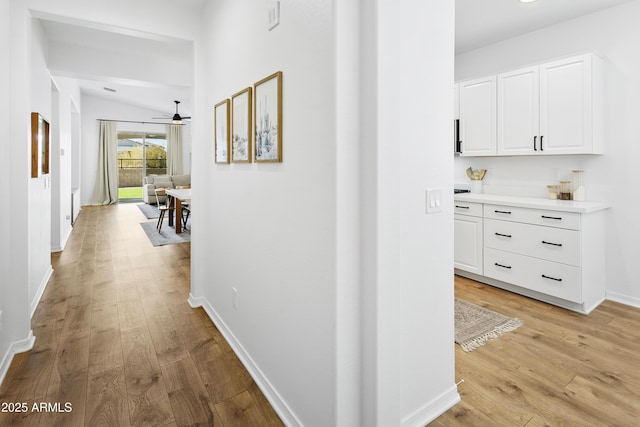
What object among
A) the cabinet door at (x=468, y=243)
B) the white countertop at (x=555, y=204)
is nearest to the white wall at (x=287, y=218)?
the cabinet door at (x=468, y=243)

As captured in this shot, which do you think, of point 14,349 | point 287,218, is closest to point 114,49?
point 14,349

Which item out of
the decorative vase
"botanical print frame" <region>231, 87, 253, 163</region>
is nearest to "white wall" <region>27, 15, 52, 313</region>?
"botanical print frame" <region>231, 87, 253, 163</region>

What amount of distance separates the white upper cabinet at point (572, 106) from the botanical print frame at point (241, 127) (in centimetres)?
281

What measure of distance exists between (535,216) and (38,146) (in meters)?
4.53

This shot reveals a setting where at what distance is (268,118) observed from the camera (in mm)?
1819

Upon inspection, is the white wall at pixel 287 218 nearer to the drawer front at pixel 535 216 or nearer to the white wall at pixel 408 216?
the white wall at pixel 408 216

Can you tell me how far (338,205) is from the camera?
1313 millimetres

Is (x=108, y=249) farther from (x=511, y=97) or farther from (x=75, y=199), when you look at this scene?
(x=511, y=97)

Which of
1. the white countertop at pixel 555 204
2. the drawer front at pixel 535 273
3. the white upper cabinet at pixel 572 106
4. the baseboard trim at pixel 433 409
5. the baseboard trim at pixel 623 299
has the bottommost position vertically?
the baseboard trim at pixel 433 409

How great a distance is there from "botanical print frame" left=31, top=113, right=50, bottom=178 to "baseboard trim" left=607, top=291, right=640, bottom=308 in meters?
5.19

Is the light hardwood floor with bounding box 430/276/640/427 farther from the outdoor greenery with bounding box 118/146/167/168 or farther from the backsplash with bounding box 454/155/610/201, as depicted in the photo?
the outdoor greenery with bounding box 118/146/167/168

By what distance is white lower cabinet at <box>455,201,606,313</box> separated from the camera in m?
2.85

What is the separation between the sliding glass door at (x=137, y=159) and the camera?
1093 cm

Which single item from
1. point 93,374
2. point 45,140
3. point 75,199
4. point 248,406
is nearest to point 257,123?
point 248,406
